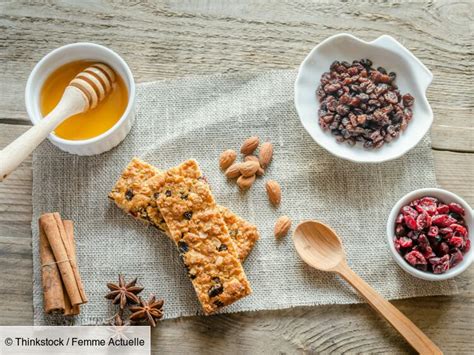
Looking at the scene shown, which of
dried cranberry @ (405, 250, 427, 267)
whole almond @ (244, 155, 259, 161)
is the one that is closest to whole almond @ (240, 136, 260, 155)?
whole almond @ (244, 155, 259, 161)

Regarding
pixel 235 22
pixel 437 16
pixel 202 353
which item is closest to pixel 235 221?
pixel 202 353

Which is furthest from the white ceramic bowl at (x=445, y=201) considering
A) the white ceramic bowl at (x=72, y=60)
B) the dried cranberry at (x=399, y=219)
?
the white ceramic bowl at (x=72, y=60)

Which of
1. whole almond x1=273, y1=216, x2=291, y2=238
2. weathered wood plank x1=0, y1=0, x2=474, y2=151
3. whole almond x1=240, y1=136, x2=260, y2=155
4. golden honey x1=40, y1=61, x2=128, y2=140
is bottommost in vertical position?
whole almond x1=273, y1=216, x2=291, y2=238

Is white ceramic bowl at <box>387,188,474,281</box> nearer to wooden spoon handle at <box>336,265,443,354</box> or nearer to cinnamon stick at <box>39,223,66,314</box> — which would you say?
wooden spoon handle at <box>336,265,443,354</box>

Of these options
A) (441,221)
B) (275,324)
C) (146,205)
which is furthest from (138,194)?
(441,221)

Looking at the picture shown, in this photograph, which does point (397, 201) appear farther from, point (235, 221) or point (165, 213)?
point (165, 213)

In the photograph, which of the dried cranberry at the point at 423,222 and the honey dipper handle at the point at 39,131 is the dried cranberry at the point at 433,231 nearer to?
the dried cranberry at the point at 423,222

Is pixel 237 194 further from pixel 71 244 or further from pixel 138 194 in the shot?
pixel 71 244
